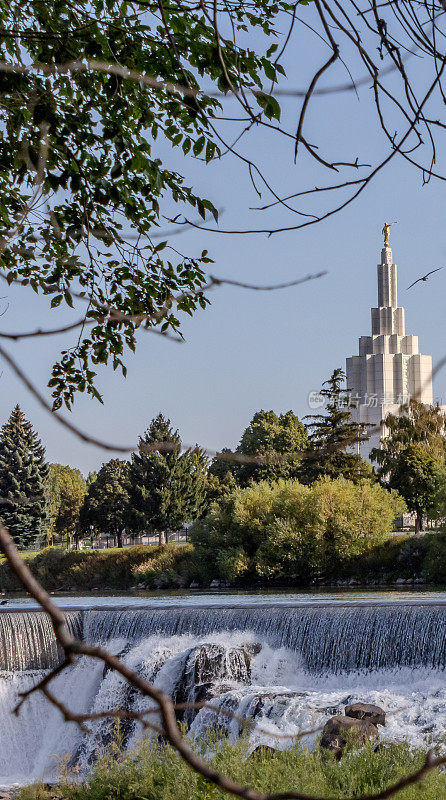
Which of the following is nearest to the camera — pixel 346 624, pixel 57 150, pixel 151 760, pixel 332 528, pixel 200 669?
pixel 57 150

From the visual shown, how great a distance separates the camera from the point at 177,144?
4.81 metres

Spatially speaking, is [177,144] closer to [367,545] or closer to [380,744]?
[380,744]

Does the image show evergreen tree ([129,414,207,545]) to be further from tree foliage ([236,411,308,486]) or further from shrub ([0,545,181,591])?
shrub ([0,545,181,591])

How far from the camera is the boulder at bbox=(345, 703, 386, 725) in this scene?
33.6ft

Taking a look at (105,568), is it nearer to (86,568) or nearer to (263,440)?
(86,568)

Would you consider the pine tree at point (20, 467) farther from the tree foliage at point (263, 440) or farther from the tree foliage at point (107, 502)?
the tree foliage at point (263, 440)

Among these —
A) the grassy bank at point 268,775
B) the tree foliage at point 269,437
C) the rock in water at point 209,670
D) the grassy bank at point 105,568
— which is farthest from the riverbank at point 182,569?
the grassy bank at point 268,775

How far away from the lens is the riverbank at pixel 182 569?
90.9 feet

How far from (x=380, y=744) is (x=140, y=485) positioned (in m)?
36.7

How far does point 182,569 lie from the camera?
3152 centimetres

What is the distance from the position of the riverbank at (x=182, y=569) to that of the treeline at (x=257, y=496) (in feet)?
1.37

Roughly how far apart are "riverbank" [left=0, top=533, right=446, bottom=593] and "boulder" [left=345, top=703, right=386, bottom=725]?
16248 millimetres

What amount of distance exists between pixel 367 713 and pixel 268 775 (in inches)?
161

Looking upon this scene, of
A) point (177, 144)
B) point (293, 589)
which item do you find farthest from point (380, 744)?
point (293, 589)
